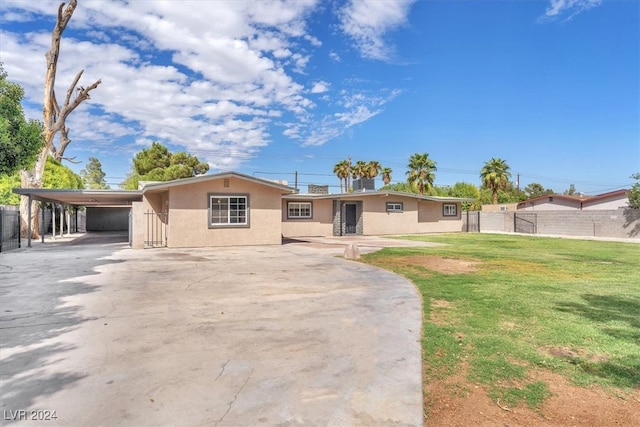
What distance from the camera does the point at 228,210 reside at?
52.2 feet

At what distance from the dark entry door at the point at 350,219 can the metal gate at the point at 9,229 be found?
1762 cm

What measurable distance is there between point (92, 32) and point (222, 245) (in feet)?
50.2

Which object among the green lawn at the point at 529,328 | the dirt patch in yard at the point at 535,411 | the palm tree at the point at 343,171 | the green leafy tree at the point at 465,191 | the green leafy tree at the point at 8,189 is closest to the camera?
the dirt patch in yard at the point at 535,411

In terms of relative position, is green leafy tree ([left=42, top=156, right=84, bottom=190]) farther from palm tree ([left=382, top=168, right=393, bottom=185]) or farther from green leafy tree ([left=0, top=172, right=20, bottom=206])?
palm tree ([left=382, top=168, right=393, bottom=185])

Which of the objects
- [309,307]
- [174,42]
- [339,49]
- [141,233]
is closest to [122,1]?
[174,42]

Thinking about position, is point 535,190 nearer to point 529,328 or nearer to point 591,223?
point 591,223

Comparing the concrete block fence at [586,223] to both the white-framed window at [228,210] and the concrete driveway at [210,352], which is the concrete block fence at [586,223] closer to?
the white-framed window at [228,210]

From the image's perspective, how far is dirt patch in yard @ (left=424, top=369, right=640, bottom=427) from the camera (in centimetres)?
251

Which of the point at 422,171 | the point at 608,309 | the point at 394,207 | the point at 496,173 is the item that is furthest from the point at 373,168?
the point at 608,309

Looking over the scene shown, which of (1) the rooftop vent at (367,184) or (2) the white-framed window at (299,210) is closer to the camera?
(2) the white-framed window at (299,210)

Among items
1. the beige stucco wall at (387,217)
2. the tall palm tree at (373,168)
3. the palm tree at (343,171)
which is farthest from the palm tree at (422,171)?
the palm tree at (343,171)

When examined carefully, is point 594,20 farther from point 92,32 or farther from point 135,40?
point 92,32

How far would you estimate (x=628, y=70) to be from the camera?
21891mm

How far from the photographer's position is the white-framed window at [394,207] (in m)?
25.1
